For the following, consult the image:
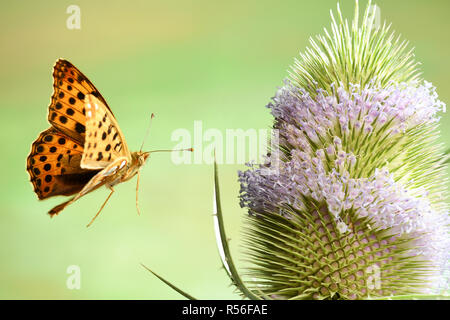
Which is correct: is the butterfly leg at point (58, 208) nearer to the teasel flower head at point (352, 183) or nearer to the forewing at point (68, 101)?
the forewing at point (68, 101)

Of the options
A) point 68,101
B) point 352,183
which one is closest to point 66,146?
point 68,101

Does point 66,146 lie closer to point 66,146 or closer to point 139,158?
point 66,146

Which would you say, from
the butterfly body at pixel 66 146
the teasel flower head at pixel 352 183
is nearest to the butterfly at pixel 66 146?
the butterfly body at pixel 66 146

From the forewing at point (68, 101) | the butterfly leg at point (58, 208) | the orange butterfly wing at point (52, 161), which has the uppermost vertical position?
the forewing at point (68, 101)

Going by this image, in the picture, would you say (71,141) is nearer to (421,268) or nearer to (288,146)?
(288,146)

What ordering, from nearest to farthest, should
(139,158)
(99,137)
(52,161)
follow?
1. (99,137)
2. (52,161)
3. (139,158)

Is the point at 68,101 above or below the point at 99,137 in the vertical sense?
above

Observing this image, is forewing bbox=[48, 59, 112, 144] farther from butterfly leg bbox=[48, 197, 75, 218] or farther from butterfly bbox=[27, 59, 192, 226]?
butterfly leg bbox=[48, 197, 75, 218]
